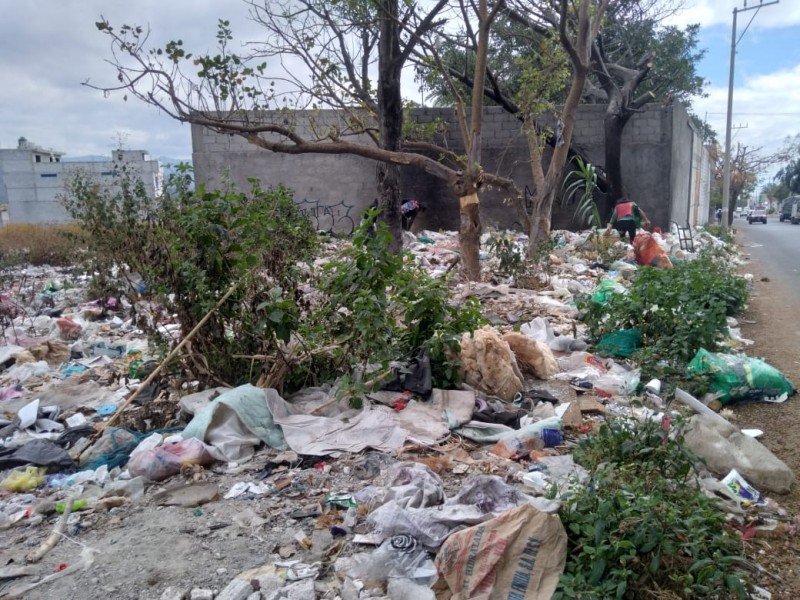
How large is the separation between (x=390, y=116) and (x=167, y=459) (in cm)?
662

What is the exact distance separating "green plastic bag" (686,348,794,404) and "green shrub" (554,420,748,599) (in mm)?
1999

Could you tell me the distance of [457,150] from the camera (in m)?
14.3

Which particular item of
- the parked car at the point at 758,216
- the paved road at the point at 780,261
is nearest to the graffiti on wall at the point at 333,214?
the paved road at the point at 780,261

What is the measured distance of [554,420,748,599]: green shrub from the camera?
2.06m

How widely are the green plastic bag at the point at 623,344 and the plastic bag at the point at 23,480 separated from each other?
3979 mm

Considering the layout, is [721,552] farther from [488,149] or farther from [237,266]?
[488,149]

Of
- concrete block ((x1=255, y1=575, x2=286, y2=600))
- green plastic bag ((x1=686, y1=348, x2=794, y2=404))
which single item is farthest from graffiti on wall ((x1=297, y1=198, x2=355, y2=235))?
concrete block ((x1=255, y1=575, x2=286, y2=600))

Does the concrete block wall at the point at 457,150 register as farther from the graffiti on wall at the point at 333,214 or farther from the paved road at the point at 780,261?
the paved road at the point at 780,261

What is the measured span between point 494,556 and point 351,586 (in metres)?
0.51

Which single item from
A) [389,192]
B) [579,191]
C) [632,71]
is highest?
[632,71]

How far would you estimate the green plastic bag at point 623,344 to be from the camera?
5.16 meters

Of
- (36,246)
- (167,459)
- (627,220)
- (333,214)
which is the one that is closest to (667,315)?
(167,459)

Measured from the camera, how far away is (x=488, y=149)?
46.8 feet

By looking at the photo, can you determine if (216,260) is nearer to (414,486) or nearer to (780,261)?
(414,486)
